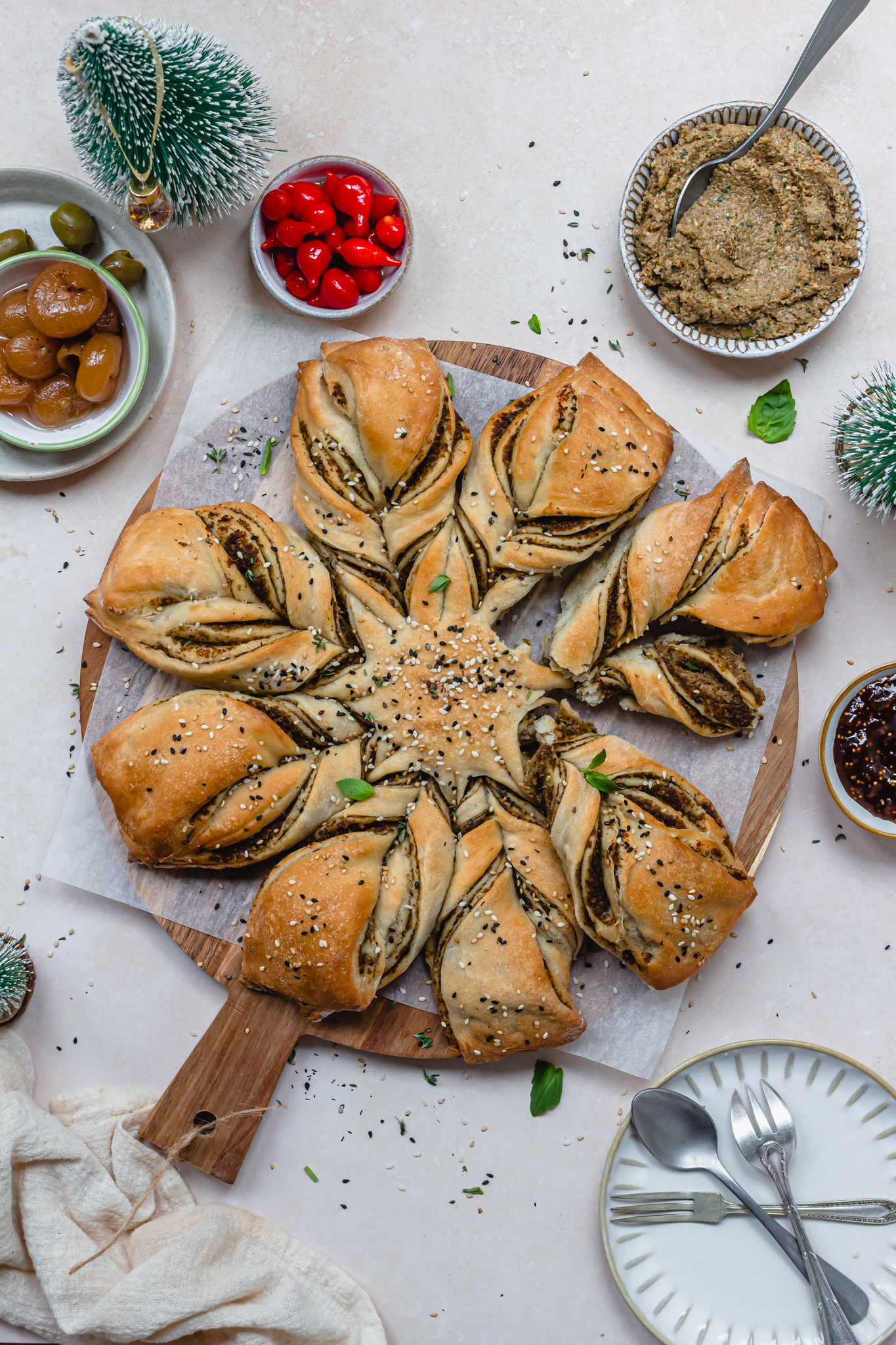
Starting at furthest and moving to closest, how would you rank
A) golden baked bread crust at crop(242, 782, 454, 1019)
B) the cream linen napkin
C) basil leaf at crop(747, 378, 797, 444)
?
basil leaf at crop(747, 378, 797, 444) < the cream linen napkin < golden baked bread crust at crop(242, 782, 454, 1019)

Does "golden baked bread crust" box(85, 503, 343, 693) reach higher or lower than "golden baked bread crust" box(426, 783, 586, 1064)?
higher

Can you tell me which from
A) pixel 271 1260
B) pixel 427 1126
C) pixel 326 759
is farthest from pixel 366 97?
pixel 271 1260

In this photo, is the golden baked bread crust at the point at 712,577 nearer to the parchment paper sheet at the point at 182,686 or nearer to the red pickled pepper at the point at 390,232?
the parchment paper sheet at the point at 182,686

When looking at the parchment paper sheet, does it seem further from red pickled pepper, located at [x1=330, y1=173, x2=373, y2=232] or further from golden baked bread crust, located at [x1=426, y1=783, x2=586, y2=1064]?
red pickled pepper, located at [x1=330, y1=173, x2=373, y2=232]

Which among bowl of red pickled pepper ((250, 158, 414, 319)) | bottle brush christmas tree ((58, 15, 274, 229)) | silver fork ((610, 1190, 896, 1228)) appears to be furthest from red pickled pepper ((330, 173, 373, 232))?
silver fork ((610, 1190, 896, 1228))

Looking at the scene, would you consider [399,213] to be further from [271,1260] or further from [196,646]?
[271,1260]

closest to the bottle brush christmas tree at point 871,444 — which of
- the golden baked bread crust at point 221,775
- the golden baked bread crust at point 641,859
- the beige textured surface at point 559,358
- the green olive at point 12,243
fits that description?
the beige textured surface at point 559,358

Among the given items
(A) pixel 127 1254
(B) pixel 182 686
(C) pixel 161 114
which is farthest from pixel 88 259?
(A) pixel 127 1254
